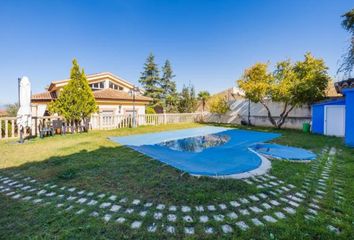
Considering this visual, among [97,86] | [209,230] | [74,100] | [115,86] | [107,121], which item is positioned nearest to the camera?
[209,230]

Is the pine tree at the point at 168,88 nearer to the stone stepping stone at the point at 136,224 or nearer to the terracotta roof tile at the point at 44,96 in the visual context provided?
the terracotta roof tile at the point at 44,96

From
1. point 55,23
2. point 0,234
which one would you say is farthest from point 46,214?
point 55,23

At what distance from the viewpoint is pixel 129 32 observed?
1655 cm

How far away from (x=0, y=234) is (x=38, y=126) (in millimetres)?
9690

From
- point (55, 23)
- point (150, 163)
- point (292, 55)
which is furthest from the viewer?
point (292, 55)

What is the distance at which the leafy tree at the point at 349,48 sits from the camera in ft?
37.7

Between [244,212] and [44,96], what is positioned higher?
[44,96]

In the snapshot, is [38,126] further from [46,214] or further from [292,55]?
[292,55]

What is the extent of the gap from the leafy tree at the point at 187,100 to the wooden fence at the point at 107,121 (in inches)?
167

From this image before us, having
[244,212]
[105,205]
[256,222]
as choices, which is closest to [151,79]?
[105,205]

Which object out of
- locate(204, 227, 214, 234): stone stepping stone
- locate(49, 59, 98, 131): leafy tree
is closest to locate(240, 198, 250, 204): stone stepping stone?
locate(204, 227, 214, 234): stone stepping stone

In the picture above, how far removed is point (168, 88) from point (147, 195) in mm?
26760

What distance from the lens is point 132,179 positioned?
13.6 ft

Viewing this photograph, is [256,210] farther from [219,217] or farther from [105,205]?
[105,205]
